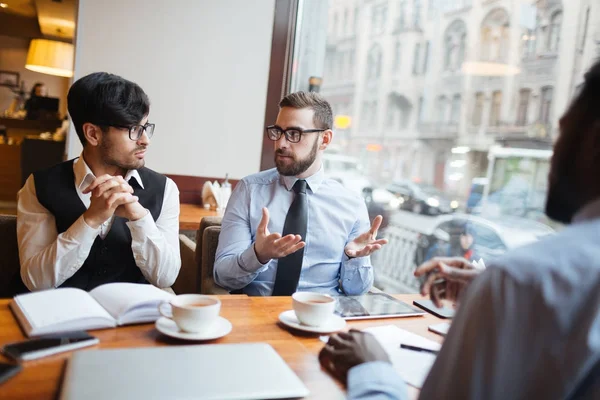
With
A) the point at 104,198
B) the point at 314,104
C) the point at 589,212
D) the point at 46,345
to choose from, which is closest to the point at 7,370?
the point at 46,345

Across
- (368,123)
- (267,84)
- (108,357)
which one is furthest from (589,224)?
(267,84)

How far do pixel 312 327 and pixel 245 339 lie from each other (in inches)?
6.9

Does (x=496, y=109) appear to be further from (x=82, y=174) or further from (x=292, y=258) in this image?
(x=82, y=174)

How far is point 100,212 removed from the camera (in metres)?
1.53

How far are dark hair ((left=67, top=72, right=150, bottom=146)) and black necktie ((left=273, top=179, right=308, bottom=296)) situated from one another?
2.16ft

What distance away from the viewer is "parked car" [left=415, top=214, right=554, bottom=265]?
2236 mm

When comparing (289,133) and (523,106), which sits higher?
(523,106)

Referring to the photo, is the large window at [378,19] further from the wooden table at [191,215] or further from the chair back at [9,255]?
Result: the chair back at [9,255]

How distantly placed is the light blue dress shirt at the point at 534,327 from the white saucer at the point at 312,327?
0.60m

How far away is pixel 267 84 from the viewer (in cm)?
372

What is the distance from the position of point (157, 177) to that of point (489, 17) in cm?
188

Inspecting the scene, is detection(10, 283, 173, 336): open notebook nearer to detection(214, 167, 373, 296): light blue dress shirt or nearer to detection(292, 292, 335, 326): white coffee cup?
detection(292, 292, 335, 326): white coffee cup

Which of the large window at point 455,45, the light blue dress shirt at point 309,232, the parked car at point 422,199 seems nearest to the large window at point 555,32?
the large window at point 455,45

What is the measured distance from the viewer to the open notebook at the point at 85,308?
1.06 m
